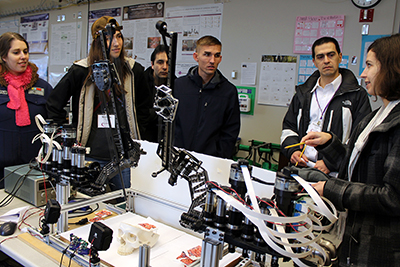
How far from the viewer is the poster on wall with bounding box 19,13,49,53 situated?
18.4 feet

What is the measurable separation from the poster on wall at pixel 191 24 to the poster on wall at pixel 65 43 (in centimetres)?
201

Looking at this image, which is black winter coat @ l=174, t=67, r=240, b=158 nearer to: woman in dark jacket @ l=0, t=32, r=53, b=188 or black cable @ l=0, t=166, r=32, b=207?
black cable @ l=0, t=166, r=32, b=207

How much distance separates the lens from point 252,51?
3453mm

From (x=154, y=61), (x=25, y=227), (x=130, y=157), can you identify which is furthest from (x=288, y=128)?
(x=25, y=227)

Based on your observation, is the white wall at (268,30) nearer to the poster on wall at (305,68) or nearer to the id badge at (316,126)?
the poster on wall at (305,68)

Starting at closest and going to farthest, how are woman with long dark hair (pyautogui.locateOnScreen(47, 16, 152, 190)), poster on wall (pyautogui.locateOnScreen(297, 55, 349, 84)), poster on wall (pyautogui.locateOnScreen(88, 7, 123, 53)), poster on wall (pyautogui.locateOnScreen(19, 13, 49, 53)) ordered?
woman with long dark hair (pyautogui.locateOnScreen(47, 16, 152, 190)) → poster on wall (pyautogui.locateOnScreen(297, 55, 349, 84)) → poster on wall (pyautogui.locateOnScreen(88, 7, 123, 53)) → poster on wall (pyautogui.locateOnScreen(19, 13, 49, 53))

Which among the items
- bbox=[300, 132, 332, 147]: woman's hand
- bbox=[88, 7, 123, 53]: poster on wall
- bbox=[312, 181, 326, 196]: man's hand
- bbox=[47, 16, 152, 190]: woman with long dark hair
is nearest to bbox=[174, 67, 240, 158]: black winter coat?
bbox=[47, 16, 152, 190]: woman with long dark hair

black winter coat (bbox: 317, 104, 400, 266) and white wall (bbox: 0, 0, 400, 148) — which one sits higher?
white wall (bbox: 0, 0, 400, 148)

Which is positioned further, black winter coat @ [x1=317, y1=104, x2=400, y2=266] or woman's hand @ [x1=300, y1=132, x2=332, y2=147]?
woman's hand @ [x1=300, y1=132, x2=332, y2=147]

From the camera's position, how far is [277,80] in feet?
10.9

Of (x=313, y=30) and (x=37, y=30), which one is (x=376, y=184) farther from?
(x=37, y=30)

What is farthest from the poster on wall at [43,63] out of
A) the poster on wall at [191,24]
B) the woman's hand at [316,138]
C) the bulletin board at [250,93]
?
the woman's hand at [316,138]

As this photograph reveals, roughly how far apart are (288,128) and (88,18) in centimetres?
427

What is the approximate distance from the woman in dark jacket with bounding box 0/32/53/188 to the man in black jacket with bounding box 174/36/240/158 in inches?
45.4
